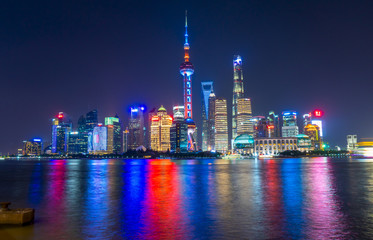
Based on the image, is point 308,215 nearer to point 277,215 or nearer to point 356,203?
point 277,215

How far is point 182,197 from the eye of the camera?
111 ft

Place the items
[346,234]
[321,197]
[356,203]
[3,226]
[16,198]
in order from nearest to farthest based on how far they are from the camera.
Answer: [346,234], [3,226], [356,203], [321,197], [16,198]

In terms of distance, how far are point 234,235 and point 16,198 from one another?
27464mm

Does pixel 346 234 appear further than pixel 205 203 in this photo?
No

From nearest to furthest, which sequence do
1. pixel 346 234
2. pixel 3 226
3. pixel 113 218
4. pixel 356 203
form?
pixel 346 234, pixel 3 226, pixel 113 218, pixel 356 203

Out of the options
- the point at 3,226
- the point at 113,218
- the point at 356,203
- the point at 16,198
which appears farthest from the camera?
the point at 16,198

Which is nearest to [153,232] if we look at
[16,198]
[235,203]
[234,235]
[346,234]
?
[234,235]

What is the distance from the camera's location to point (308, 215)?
2303 cm

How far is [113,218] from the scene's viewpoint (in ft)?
74.4

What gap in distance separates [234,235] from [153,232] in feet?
14.8

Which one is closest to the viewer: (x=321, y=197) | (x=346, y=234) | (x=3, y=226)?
(x=346, y=234)

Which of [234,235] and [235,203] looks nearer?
[234,235]

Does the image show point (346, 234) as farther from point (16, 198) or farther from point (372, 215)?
point (16, 198)

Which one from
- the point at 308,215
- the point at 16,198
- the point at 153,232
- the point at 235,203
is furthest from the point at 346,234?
the point at 16,198
